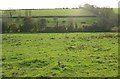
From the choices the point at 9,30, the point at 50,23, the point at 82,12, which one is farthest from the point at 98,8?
the point at 9,30

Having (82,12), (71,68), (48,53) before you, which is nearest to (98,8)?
(82,12)

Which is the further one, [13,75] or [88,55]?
[88,55]

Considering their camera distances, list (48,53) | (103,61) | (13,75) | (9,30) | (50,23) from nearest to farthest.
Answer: (13,75), (103,61), (48,53), (9,30), (50,23)

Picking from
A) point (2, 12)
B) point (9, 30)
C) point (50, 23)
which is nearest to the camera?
point (9, 30)

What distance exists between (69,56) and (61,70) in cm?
411

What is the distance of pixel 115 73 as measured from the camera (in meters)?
12.9

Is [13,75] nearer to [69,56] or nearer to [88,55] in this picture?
[69,56]

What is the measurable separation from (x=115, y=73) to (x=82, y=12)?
160 feet

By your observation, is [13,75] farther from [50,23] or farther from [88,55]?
[50,23]

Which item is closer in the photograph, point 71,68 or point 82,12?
point 71,68

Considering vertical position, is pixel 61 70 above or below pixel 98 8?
below

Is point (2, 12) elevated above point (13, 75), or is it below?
above

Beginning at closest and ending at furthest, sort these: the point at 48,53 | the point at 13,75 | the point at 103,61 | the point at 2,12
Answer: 1. the point at 13,75
2. the point at 103,61
3. the point at 48,53
4. the point at 2,12

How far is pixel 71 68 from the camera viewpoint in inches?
556
